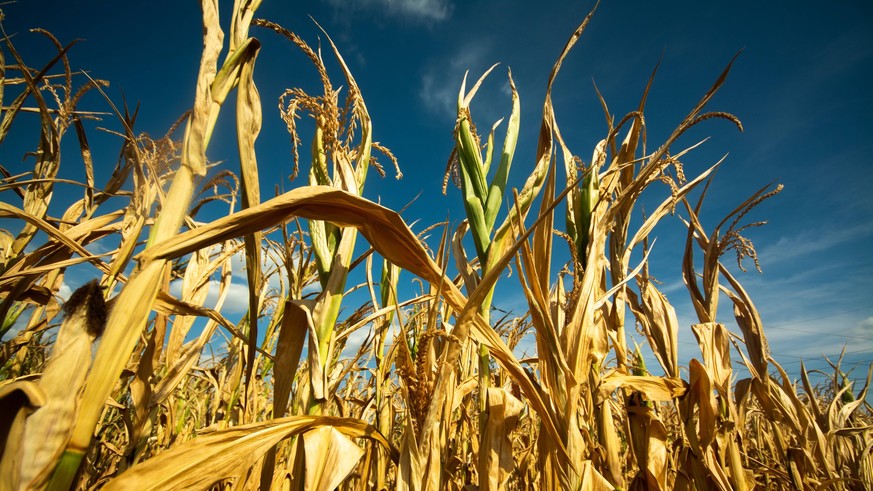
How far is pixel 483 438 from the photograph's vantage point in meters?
1.29

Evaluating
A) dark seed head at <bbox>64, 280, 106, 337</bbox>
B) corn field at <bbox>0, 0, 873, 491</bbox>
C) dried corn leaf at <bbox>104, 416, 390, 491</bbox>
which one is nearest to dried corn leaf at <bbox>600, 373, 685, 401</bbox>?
corn field at <bbox>0, 0, 873, 491</bbox>

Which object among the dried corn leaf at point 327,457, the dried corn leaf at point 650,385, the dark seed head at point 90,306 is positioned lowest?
the dried corn leaf at point 327,457

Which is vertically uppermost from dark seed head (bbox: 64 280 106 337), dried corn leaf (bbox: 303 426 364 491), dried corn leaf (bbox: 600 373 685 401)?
dried corn leaf (bbox: 600 373 685 401)

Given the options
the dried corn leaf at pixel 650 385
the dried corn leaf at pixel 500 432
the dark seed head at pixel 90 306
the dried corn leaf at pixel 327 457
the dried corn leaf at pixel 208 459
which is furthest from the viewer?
the dried corn leaf at pixel 650 385

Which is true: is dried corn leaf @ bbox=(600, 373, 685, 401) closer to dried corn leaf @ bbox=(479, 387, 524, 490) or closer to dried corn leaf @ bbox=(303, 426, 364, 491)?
dried corn leaf @ bbox=(479, 387, 524, 490)

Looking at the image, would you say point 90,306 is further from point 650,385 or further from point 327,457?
point 650,385

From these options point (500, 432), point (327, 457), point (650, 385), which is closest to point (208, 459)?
point (327, 457)

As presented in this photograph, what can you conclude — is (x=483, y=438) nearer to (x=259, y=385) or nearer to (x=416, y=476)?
(x=416, y=476)

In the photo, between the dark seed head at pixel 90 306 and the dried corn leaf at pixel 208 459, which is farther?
the dried corn leaf at pixel 208 459

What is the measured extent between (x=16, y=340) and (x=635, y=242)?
3228 millimetres

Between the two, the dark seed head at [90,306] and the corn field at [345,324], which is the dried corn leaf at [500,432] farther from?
the dark seed head at [90,306]

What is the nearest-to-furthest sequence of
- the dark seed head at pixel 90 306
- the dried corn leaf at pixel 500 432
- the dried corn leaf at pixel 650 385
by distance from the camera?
the dark seed head at pixel 90 306 → the dried corn leaf at pixel 500 432 → the dried corn leaf at pixel 650 385

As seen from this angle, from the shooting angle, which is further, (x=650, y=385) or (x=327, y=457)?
(x=650, y=385)

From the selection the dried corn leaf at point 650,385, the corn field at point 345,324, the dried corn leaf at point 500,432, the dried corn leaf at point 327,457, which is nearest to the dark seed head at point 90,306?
the corn field at point 345,324
